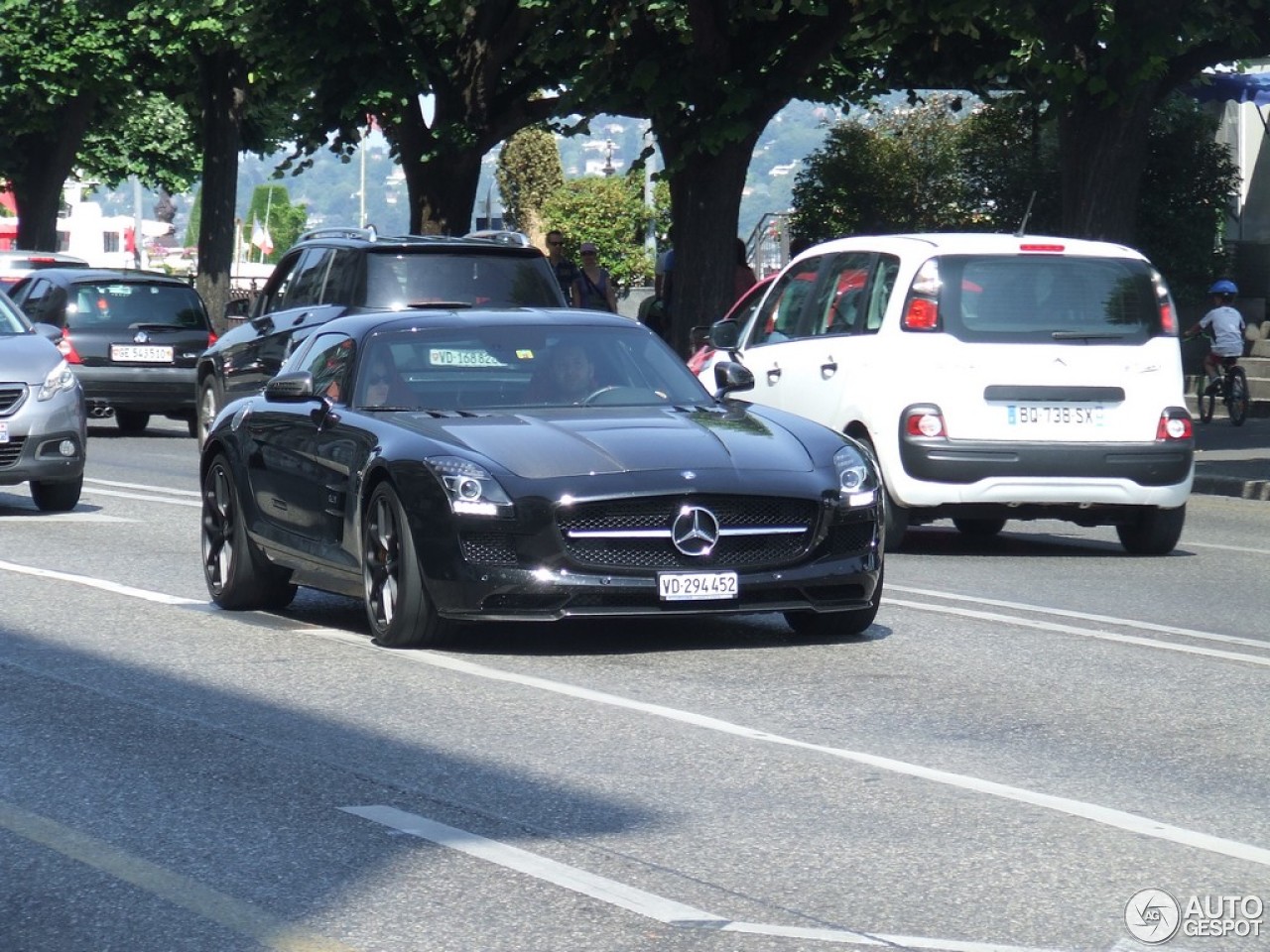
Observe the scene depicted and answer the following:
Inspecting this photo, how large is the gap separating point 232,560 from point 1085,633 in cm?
380

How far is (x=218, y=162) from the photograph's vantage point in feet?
131

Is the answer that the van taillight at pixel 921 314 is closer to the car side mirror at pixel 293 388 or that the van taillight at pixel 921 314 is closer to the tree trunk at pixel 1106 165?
the car side mirror at pixel 293 388

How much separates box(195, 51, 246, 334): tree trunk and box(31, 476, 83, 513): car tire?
23.1 m

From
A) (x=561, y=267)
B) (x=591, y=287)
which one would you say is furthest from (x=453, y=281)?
(x=561, y=267)

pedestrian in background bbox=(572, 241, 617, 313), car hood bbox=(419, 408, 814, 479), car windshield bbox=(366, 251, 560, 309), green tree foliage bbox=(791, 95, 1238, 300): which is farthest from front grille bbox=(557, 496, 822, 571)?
green tree foliage bbox=(791, 95, 1238, 300)

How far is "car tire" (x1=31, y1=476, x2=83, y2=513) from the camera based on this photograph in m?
16.7

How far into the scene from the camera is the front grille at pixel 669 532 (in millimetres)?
9289

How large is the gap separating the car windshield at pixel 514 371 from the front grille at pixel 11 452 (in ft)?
20.0

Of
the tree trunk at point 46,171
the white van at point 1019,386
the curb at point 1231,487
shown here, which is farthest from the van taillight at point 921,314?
the tree trunk at point 46,171

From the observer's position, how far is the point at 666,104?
2619cm

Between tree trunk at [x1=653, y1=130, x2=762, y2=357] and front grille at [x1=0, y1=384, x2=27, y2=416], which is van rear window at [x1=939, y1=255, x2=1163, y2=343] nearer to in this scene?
front grille at [x1=0, y1=384, x2=27, y2=416]

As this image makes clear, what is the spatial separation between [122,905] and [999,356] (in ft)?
30.3

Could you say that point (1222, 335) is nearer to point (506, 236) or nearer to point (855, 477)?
point (506, 236)

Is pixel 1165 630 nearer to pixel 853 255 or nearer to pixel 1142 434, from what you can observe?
pixel 1142 434
